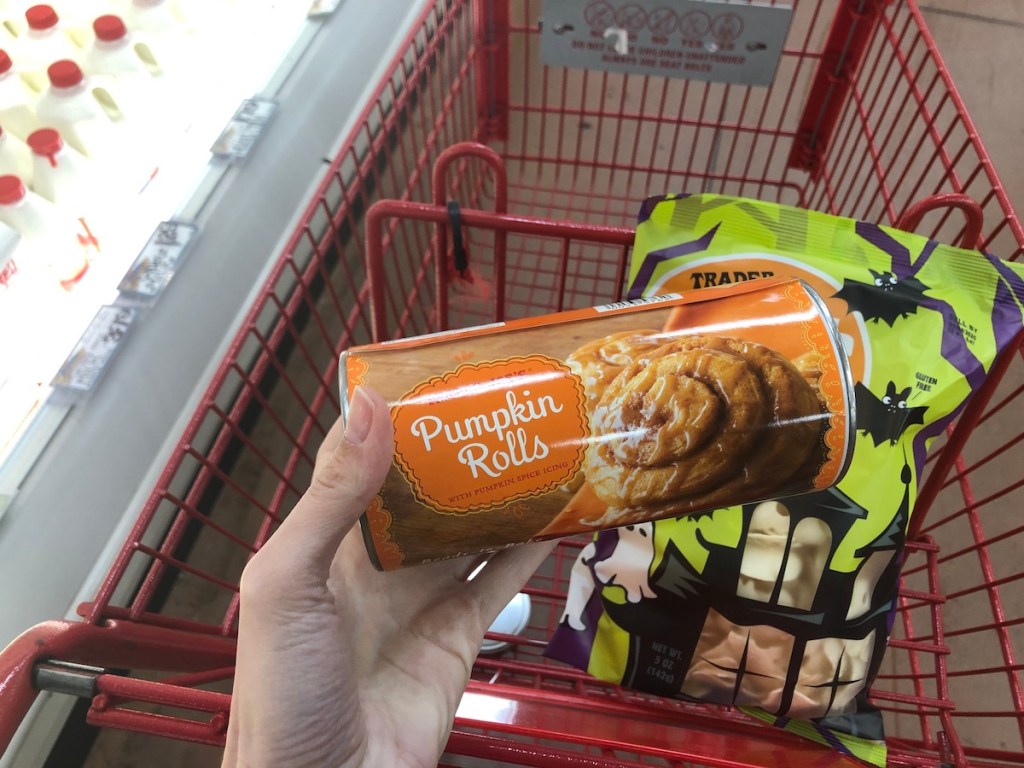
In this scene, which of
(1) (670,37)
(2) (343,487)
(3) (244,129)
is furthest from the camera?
(3) (244,129)

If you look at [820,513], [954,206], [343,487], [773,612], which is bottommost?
[773,612]

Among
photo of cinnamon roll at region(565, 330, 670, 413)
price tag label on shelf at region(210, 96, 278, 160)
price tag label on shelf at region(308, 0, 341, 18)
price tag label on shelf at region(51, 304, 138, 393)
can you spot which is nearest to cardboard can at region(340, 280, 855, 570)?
photo of cinnamon roll at region(565, 330, 670, 413)

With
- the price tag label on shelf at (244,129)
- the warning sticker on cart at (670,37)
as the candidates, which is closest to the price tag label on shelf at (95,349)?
the price tag label on shelf at (244,129)

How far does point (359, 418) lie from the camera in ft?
1.54

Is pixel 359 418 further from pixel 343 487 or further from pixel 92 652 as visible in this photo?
pixel 92 652

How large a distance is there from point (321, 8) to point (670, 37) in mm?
783

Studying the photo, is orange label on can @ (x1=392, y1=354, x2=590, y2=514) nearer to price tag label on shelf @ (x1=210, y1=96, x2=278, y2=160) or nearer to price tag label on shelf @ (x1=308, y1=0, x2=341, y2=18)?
price tag label on shelf @ (x1=210, y1=96, x2=278, y2=160)

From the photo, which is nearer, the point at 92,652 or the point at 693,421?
the point at 693,421

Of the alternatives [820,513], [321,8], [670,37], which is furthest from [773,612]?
[321,8]

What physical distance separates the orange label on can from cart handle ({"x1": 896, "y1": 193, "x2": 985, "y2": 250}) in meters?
0.50

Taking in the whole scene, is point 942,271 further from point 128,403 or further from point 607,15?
point 128,403

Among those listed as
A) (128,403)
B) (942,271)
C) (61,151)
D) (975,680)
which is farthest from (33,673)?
(975,680)

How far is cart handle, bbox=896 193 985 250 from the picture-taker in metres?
0.75

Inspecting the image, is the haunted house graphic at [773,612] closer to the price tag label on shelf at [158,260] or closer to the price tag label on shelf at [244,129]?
the price tag label on shelf at [158,260]
